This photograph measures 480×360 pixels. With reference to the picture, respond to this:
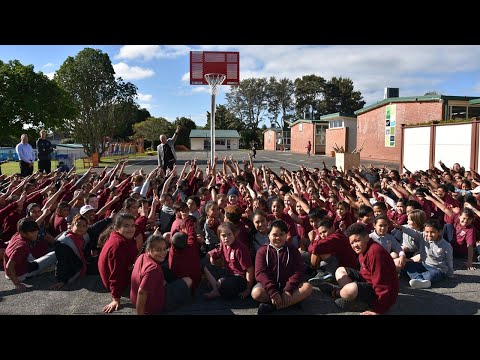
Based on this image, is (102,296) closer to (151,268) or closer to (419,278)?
(151,268)

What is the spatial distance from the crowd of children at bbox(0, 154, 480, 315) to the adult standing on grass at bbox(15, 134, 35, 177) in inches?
201

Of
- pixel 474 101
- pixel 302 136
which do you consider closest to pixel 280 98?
pixel 302 136

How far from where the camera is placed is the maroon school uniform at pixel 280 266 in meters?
4.27

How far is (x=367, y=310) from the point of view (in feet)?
14.0

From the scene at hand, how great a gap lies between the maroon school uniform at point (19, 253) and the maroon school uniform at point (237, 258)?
2.49m

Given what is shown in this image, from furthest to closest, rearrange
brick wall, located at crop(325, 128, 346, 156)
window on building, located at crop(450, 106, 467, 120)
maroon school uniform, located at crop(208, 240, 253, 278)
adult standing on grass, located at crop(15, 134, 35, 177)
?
brick wall, located at crop(325, 128, 346, 156) < window on building, located at crop(450, 106, 467, 120) < adult standing on grass, located at crop(15, 134, 35, 177) < maroon school uniform, located at crop(208, 240, 253, 278)

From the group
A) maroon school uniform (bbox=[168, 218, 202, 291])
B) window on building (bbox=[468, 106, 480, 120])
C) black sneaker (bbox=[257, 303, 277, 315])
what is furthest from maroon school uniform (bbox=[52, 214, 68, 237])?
window on building (bbox=[468, 106, 480, 120])

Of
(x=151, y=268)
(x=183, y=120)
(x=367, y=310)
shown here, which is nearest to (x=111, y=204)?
(x=151, y=268)

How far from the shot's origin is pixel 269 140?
219ft

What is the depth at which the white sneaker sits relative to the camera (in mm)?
4918

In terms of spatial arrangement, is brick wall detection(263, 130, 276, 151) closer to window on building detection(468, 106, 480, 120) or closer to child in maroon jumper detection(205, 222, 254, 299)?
window on building detection(468, 106, 480, 120)

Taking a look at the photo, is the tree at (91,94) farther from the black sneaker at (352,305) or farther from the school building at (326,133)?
the black sneaker at (352,305)
